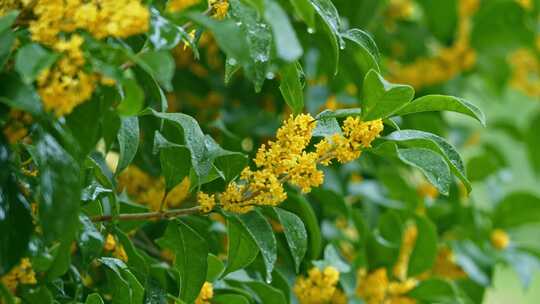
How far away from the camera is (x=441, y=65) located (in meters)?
1.49

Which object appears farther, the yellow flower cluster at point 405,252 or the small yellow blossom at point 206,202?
the yellow flower cluster at point 405,252

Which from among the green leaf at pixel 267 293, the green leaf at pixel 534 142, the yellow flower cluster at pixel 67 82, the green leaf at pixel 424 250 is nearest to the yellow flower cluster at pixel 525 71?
the green leaf at pixel 534 142

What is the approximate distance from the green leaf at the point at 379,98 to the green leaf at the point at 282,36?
0.49ft

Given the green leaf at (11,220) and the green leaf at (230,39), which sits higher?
the green leaf at (230,39)

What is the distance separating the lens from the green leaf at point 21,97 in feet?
1.65

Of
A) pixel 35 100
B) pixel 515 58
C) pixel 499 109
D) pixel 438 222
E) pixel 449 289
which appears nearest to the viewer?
pixel 35 100

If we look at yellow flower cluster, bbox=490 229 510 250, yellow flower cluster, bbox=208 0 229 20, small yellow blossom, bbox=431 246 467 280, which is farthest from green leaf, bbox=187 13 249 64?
yellow flower cluster, bbox=490 229 510 250

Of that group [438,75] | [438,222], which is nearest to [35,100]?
[438,222]

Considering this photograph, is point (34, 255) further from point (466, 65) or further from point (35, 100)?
Result: point (466, 65)

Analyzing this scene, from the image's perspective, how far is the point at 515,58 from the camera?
67.5 inches

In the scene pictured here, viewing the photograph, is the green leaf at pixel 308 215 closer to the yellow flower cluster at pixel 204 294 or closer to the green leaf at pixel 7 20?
the yellow flower cluster at pixel 204 294

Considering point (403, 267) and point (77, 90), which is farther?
point (403, 267)

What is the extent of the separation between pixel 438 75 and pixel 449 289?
0.52 m

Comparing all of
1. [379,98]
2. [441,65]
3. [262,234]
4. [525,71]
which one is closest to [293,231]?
[262,234]
